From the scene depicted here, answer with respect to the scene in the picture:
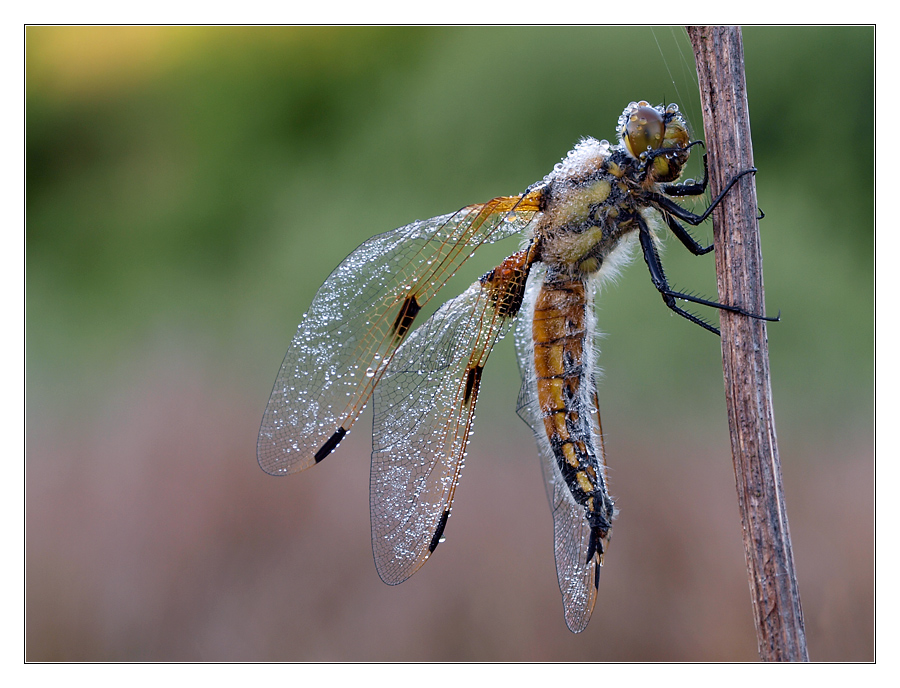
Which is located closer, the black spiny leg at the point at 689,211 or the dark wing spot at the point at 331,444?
the black spiny leg at the point at 689,211

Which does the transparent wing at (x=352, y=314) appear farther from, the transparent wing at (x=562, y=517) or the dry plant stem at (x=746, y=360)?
the dry plant stem at (x=746, y=360)

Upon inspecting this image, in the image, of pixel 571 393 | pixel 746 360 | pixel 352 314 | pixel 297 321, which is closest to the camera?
pixel 746 360

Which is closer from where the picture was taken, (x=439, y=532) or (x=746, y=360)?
(x=746, y=360)

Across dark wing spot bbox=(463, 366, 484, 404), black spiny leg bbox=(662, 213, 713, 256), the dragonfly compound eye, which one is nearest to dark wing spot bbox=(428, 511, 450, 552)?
dark wing spot bbox=(463, 366, 484, 404)

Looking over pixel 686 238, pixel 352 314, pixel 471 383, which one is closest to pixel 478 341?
pixel 471 383

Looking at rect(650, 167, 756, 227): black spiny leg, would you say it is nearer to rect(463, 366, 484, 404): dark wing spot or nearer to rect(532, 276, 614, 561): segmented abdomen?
rect(532, 276, 614, 561): segmented abdomen

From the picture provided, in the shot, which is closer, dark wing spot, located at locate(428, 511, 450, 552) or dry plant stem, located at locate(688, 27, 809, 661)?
dry plant stem, located at locate(688, 27, 809, 661)

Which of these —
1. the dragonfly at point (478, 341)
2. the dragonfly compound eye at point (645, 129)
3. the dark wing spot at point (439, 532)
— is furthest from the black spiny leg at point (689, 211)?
the dark wing spot at point (439, 532)

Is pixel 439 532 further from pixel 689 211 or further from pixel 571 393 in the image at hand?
pixel 689 211
